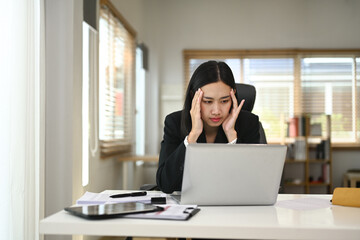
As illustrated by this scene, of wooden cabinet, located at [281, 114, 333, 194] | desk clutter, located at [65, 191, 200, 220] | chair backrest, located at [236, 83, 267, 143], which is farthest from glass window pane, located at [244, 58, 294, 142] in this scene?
desk clutter, located at [65, 191, 200, 220]

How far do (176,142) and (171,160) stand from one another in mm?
237

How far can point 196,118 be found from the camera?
1.96m

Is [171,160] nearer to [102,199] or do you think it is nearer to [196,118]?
[196,118]

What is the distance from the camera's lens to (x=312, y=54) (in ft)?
21.2

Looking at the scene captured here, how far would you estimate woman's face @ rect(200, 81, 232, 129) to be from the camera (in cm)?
200

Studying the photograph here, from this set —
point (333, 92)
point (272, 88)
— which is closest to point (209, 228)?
point (272, 88)

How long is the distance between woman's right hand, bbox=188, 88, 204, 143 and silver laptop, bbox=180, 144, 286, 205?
49 centimetres

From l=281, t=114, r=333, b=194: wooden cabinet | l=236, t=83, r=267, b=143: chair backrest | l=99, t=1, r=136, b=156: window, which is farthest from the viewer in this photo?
l=281, t=114, r=333, b=194: wooden cabinet

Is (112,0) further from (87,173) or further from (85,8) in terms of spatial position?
(87,173)

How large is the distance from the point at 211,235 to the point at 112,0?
3605 millimetres

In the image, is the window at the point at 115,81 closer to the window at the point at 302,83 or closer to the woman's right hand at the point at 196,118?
the window at the point at 302,83

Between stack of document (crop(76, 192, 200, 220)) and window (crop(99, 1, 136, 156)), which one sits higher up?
window (crop(99, 1, 136, 156))

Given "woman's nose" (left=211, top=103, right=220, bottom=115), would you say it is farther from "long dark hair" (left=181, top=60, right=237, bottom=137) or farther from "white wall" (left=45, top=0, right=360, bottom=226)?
"white wall" (left=45, top=0, right=360, bottom=226)

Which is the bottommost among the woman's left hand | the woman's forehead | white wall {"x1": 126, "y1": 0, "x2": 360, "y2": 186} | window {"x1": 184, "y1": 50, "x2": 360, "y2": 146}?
the woman's left hand
